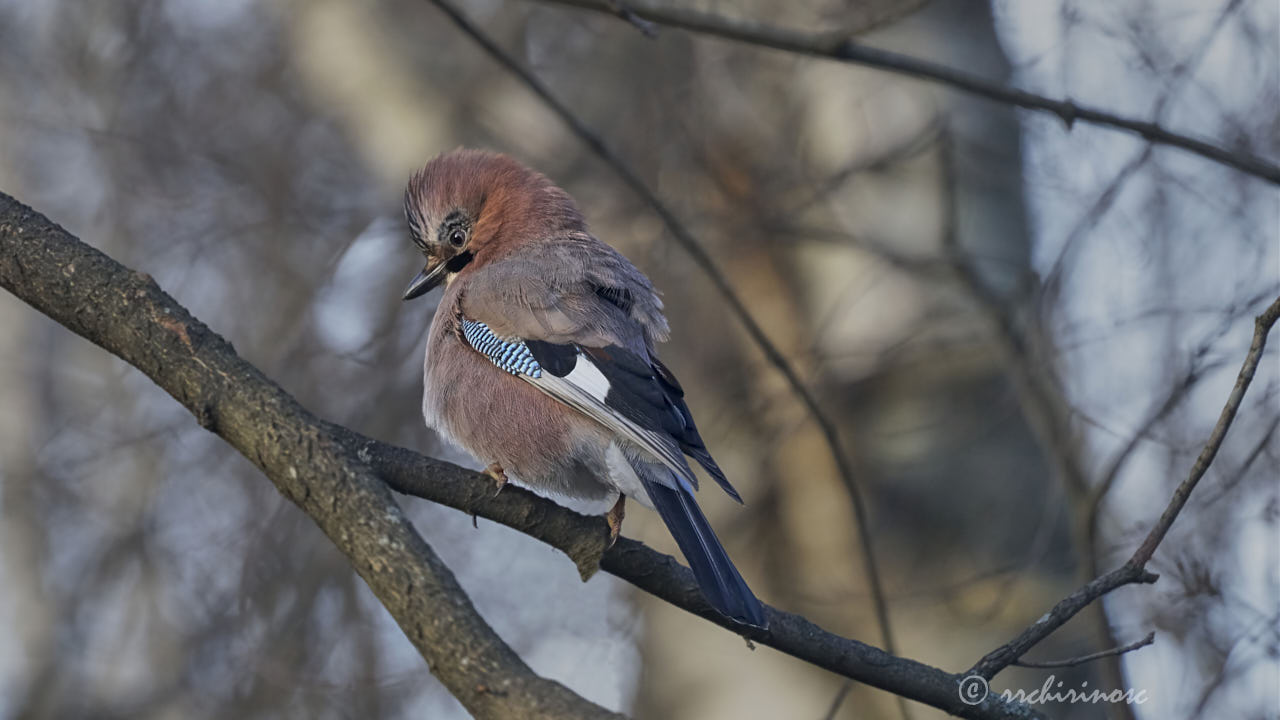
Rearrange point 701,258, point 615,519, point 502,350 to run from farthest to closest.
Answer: point 701,258, point 502,350, point 615,519

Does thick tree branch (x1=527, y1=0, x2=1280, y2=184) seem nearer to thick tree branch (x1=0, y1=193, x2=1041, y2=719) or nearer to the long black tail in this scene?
the long black tail

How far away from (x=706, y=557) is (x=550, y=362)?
3.24ft

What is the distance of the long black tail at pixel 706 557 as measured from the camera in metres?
2.74

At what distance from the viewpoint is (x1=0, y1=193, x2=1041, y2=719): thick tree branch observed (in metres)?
2.21

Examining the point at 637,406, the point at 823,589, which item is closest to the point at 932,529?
the point at 823,589

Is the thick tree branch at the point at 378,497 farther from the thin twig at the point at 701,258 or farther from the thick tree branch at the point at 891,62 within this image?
the thick tree branch at the point at 891,62

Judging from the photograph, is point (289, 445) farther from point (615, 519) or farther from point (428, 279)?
point (428, 279)

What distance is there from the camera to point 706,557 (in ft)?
9.62

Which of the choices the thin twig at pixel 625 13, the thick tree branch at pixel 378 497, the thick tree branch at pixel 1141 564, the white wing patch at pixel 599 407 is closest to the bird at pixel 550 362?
the white wing patch at pixel 599 407

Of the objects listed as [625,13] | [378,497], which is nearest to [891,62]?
[625,13]


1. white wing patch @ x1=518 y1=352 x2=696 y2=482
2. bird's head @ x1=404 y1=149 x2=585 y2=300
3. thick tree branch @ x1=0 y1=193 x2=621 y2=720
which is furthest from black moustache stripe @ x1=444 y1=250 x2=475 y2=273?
thick tree branch @ x1=0 y1=193 x2=621 y2=720

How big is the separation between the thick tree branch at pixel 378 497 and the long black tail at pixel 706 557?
8cm

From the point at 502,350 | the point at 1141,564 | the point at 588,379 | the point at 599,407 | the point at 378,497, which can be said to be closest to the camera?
the point at 378,497

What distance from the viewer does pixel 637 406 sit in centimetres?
343
